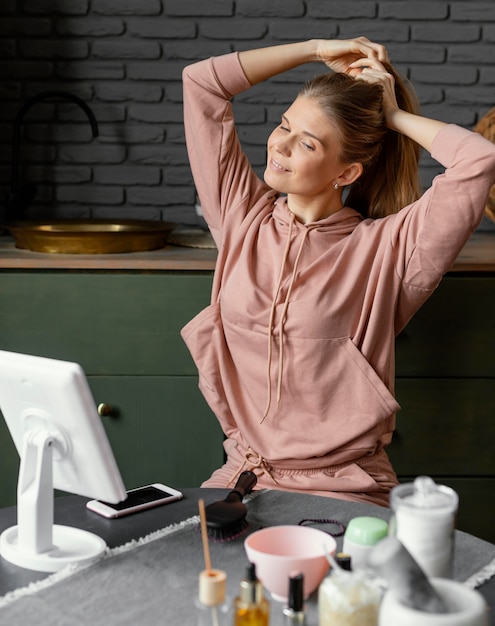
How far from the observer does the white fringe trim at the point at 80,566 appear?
120 cm

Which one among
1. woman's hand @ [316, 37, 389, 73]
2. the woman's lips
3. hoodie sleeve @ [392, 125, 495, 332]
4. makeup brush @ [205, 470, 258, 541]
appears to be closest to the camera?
makeup brush @ [205, 470, 258, 541]

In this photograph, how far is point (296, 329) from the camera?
1.91 meters

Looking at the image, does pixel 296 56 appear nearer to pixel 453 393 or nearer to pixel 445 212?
pixel 445 212

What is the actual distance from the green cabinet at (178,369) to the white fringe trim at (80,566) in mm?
1032

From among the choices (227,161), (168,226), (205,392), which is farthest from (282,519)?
(168,226)

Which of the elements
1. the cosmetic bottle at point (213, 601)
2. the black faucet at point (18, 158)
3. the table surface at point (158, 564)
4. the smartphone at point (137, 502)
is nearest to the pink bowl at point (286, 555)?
the table surface at point (158, 564)

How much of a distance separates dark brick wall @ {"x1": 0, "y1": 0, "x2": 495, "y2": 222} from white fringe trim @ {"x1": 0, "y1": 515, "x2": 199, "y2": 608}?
67.9 inches

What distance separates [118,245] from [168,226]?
0.18 meters

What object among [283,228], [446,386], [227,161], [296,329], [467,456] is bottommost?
[467,456]

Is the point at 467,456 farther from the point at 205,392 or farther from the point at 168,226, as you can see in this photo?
the point at 168,226

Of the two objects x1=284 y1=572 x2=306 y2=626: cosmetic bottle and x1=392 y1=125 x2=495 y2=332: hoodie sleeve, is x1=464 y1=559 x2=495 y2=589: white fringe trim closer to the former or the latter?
x1=284 y1=572 x2=306 y2=626: cosmetic bottle

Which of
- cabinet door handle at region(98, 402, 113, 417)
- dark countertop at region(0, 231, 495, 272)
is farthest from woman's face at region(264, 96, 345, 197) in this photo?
cabinet door handle at region(98, 402, 113, 417)

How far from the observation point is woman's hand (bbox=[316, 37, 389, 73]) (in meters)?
2.03

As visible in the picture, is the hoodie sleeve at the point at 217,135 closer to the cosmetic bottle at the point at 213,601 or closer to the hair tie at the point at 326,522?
the hair tie at the point at 326,522
